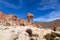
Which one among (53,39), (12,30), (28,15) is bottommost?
(53,39)

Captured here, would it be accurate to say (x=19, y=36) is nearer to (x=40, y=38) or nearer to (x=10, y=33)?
(x=10, y=33)

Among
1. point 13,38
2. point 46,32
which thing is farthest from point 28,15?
point 13,38

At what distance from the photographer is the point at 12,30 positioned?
3194 centimetres

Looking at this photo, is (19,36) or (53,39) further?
(53,39)

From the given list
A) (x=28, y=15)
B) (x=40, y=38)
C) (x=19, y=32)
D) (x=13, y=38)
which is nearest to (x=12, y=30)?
(x=19, y=32)

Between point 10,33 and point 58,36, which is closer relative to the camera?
point 10,33

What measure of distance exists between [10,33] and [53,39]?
9.78m

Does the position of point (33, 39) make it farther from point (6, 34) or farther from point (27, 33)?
point (6, 34)

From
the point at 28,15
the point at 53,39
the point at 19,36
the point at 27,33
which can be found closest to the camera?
the point at 19,36

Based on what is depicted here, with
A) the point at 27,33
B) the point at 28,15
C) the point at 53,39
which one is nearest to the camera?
the point at 27,33

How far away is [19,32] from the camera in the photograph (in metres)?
31.4

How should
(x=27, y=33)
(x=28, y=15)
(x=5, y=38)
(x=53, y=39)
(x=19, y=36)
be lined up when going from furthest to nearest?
(x=28, y=15) → (x=53, y=39) → (x=27, y=33) → (x=19, y=36) → (x=5, y=38)

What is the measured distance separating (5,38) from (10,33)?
7.04ft

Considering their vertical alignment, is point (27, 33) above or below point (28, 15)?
below
